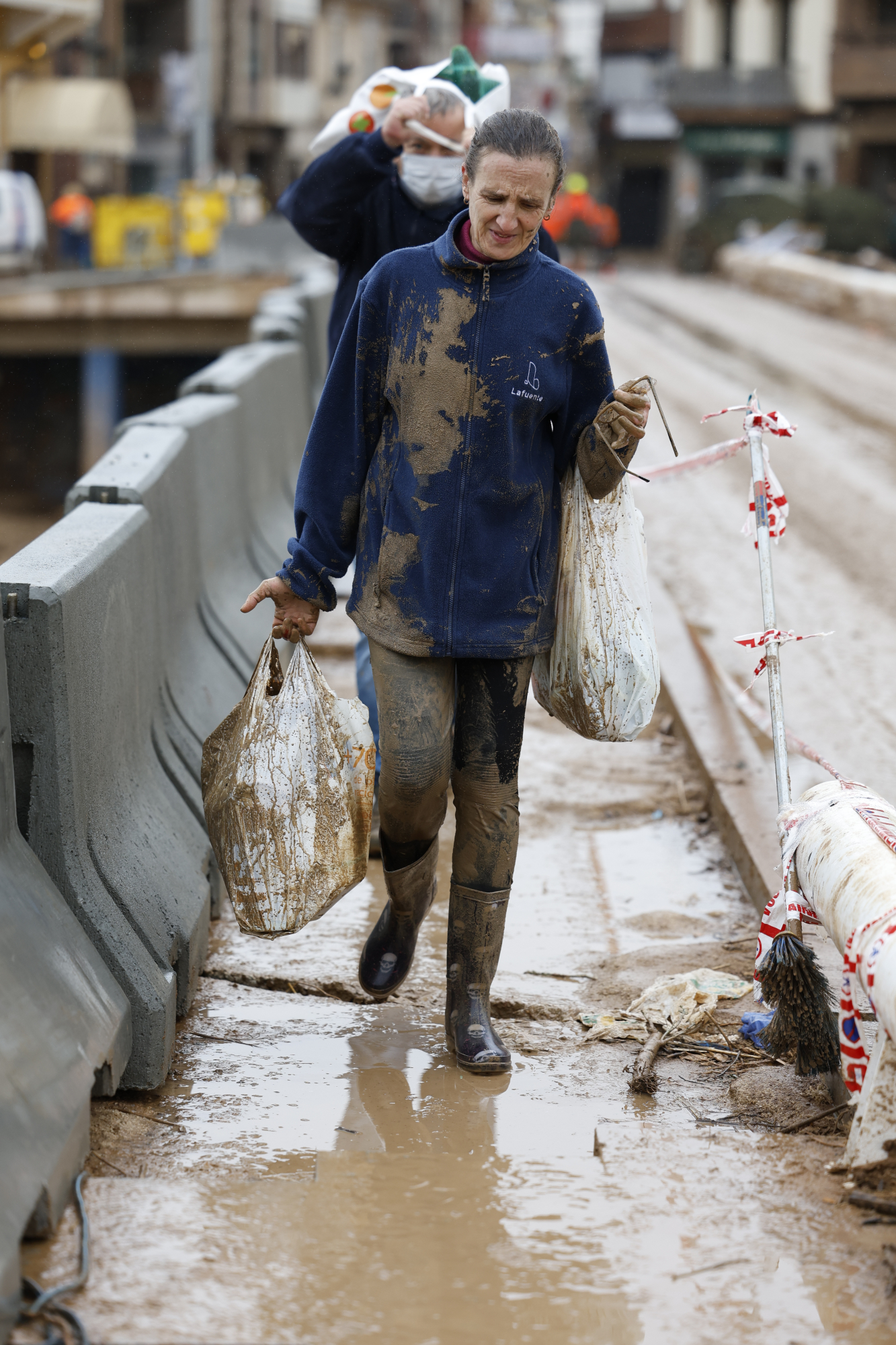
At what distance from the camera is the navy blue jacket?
15.5 feet

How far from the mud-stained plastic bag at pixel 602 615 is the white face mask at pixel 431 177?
4.63 feet

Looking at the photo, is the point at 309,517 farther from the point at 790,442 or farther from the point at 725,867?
the point at 790,442

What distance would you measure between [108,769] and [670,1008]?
1.46 m

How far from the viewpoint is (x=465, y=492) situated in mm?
3438

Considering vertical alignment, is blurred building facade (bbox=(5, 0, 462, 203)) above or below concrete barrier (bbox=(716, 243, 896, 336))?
above

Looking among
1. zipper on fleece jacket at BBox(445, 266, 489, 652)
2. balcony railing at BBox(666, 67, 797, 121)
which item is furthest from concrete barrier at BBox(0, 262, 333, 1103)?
balcony railing at BBox(666, 67, 797, 121)

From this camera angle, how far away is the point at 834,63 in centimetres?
5575

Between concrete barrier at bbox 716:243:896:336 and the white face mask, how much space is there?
22.8 meters

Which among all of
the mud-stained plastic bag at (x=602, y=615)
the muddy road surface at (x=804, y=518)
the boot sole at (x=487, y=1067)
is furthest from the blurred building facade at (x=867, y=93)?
the boot sole at (x=487, y=1067)

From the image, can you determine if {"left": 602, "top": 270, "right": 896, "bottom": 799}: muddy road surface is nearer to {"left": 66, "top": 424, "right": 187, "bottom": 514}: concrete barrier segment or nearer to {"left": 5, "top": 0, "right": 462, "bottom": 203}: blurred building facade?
{"left": 66, "top": 424, "right": 187, "bottom": 514}: concrete barrier segment

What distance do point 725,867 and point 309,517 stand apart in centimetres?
218

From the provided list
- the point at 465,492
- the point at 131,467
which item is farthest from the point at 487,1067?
the point at 131,467

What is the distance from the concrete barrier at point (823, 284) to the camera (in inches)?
1063

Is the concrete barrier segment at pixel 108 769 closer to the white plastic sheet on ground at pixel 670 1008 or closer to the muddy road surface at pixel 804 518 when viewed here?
the white plastic sheet on ground at pixel 670 1008
